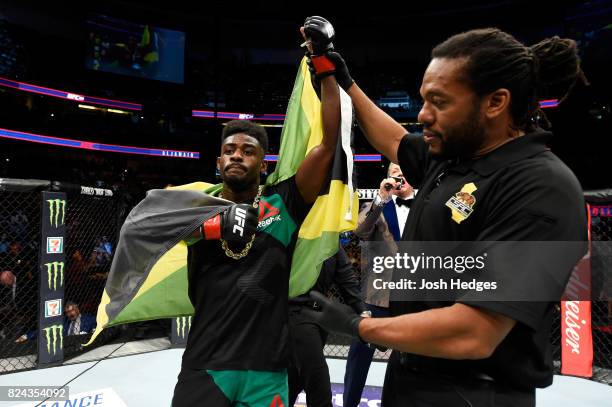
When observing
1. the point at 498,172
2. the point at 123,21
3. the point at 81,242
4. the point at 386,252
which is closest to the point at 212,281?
the point at 498,172

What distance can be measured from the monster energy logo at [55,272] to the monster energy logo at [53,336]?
38 cm

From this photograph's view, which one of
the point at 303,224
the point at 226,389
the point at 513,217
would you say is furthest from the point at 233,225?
the point at 513,217

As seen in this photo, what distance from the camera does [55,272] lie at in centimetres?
421

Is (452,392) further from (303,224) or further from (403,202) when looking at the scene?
(403,202)

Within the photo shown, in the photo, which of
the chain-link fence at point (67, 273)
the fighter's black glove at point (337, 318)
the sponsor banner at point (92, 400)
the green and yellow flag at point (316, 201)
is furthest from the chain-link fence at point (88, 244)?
the fighter's black glove at point (337, 318)

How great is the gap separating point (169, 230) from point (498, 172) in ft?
4.59

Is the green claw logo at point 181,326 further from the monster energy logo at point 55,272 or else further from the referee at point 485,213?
the referee at point 485,213

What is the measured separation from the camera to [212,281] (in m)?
1.85

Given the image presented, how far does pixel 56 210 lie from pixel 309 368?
3030mm

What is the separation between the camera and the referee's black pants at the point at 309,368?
2.69 meters

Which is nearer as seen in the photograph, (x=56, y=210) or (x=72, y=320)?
(x=56, y=210)

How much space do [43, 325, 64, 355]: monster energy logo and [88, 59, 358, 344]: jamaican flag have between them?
2449 millimetres

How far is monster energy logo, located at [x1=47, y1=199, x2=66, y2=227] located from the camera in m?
4.21

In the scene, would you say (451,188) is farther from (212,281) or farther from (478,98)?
(212,281)
